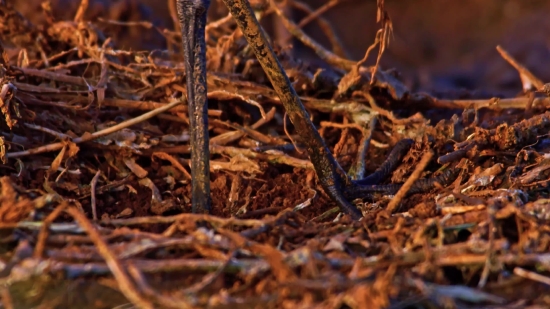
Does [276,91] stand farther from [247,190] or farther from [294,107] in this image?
[247,190]

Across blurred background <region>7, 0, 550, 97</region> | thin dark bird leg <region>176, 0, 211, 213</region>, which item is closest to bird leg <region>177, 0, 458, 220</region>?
thin dark bird leg <region>176, 0, 211, 213</region>

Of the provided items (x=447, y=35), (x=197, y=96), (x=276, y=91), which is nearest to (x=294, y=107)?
(x=276, y=91)

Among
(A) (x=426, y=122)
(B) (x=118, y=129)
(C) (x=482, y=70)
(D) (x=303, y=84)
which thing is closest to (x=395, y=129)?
(A) (x=426, y=122)

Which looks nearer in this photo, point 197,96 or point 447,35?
point 197,96

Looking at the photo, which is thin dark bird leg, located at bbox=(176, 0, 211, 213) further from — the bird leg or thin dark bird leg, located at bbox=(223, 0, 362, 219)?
thin dark bird leg, located at bbox=(223, 0, 362, 219)

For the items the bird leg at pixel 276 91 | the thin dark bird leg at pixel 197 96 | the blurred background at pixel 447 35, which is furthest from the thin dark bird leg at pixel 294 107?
the blurred background at pixel 447 35

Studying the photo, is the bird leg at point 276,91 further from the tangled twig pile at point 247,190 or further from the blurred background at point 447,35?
the blurred background at point 447,35
